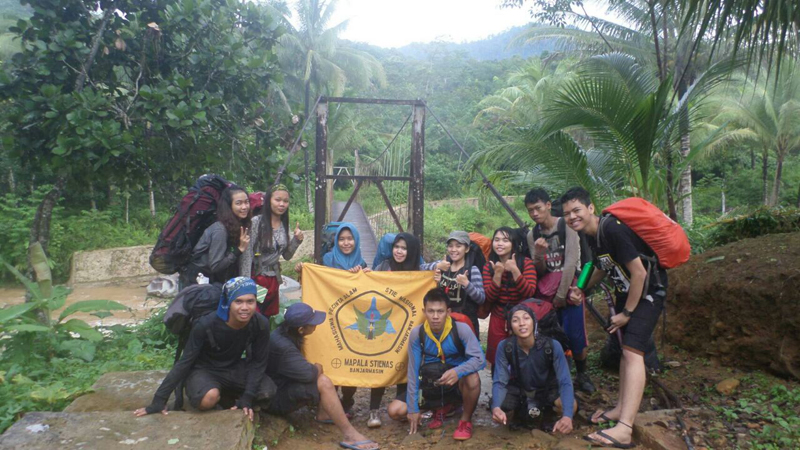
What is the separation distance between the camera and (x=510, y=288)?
3770mm

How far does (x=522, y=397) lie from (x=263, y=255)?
184 cm

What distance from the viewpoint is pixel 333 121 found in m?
19.8

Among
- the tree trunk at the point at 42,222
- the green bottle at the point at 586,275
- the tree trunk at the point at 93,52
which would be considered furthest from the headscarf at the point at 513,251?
the tree trunk at the point at 42,222

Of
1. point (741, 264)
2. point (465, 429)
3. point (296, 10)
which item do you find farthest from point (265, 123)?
point (296, 10)

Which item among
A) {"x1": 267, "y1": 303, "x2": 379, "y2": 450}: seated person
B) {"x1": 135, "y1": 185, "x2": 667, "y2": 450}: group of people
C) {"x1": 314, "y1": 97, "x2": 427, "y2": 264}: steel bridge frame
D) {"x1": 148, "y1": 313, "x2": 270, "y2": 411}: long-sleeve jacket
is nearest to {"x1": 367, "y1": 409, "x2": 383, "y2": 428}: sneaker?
{"x1": 135, "y1": 185, "x2": 667, "y2": 450}: group of people

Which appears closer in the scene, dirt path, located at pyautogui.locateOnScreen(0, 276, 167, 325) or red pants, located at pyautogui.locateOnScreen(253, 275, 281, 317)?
red pants, located at pyautogui.locateOnScreen(253, 275, 281, 317)

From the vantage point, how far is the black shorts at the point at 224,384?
3.07 meters

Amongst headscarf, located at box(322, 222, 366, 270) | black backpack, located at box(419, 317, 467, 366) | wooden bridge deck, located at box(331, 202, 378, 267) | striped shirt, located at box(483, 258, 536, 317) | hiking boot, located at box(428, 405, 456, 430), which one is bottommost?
wooden bridge deck, located at box(331, 202, 378, 267)

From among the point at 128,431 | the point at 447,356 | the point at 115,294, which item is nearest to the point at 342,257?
the point at 447,356

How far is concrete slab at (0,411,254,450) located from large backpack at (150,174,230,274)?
95 cm

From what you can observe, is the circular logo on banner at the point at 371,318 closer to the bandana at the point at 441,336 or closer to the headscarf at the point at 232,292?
the bandana at the point at 441,336

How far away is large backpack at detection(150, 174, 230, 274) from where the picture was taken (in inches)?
141

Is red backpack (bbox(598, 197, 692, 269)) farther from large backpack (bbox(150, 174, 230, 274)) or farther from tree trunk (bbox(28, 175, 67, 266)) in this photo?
tree trunk (bbox(28, 175, 67, 266))

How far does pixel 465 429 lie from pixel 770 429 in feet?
5.16
